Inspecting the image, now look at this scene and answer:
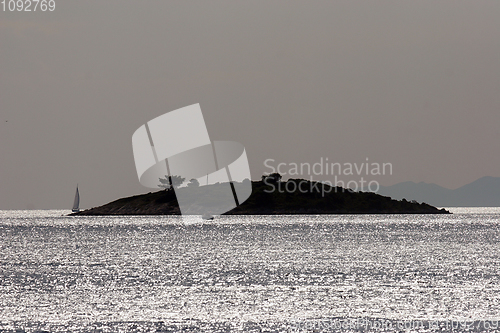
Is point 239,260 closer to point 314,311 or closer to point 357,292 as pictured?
point 357,292

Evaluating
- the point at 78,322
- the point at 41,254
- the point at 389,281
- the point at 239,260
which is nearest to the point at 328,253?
the point at 239,260

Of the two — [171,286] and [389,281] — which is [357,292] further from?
[171,286]

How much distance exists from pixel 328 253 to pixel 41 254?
49.0m

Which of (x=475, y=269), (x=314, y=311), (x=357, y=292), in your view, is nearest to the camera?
(x=314, y=311)

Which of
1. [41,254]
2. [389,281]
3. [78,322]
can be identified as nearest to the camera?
[78,322]

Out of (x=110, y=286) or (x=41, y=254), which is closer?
(x=110, y=286)

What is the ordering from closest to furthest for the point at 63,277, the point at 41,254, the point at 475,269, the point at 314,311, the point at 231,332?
1. the point at 231,332
2. the point at 314,311
3. the point at 63,277
4. the point at 475,269
5. the point at 41,254

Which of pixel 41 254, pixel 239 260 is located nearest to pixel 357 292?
pixel 239 260

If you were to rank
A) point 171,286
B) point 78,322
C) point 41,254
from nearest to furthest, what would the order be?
1. point 78,322
2. point 171,286
3. point 41,254

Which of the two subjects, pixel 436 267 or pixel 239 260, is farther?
pixel 239 260

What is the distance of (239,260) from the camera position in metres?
95.9

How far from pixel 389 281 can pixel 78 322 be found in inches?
1387

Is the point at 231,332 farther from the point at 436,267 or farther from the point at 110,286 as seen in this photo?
A: the point at 436,267

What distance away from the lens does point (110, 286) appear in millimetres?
64750
